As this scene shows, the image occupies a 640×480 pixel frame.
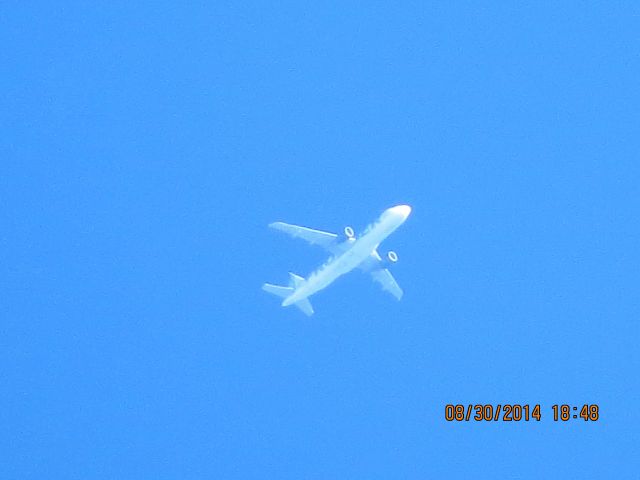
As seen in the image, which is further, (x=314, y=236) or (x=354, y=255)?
(x=314, y=236)

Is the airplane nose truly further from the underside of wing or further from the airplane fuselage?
the underside of wing

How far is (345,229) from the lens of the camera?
93.1ft

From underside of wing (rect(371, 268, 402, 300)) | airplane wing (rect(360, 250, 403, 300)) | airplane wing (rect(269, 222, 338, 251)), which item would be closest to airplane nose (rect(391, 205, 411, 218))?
airplane wing (rect(269, 222, 338, 251))

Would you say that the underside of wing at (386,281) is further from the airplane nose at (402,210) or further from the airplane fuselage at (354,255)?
the airplane nose at (402,210)

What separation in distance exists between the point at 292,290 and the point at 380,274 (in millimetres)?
→ 3864

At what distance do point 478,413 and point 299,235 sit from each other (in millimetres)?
9157

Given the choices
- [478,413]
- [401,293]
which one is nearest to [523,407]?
[478,413]

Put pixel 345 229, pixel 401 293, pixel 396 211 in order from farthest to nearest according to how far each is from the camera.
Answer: pixel 401 293
pixel 345 229
pixel 396 211

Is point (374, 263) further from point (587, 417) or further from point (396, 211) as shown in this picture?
point (587, 417)

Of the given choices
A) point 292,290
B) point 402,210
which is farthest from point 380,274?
point 402,210

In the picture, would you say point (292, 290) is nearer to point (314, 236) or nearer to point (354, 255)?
point (314, 236)

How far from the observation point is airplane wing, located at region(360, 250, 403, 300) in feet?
103

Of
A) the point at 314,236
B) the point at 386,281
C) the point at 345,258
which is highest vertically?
the point at 386,281

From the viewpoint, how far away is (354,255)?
28359 mm
